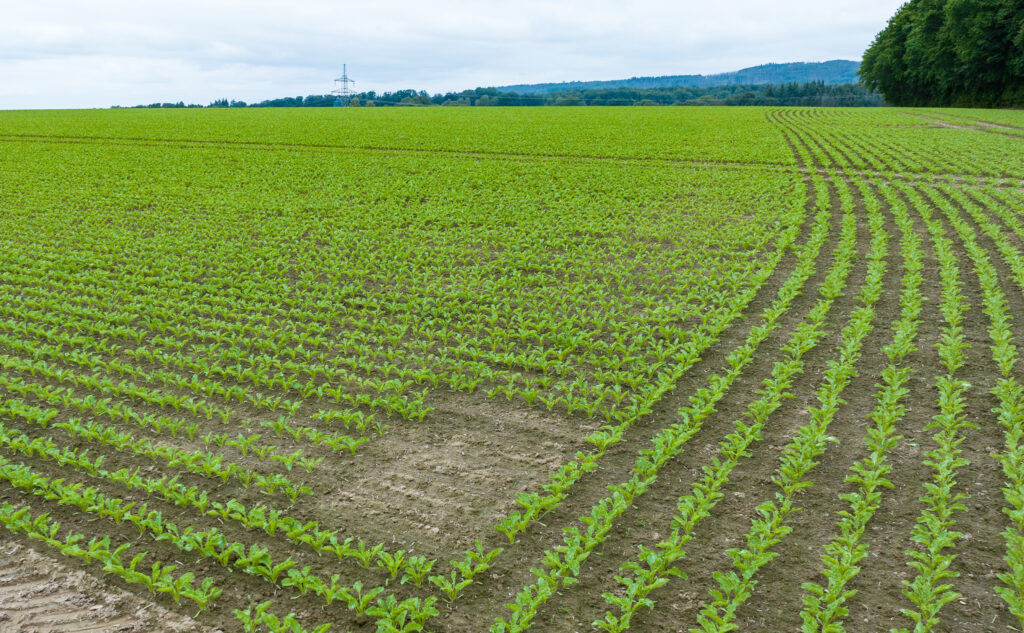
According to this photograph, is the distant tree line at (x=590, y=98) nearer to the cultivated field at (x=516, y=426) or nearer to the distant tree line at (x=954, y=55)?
the distant tree line at (x=954, y=55)

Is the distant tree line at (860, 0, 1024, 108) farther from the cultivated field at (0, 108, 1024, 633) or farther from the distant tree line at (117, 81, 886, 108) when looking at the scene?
the cultivated field at (0, 108, 1024, 633)

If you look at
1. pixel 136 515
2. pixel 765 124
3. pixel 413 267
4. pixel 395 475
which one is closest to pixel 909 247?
pixel 413 267

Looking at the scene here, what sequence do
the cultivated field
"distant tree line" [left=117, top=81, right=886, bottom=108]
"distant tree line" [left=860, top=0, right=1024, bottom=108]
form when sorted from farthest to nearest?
"distant tree line" [left=117, top=81, right=886, bottom=108] → "distant tree line" [left=860, top=0, right=1024, bottom=108] → the cultivated field

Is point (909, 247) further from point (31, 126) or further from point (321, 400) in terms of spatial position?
point (31, 126)

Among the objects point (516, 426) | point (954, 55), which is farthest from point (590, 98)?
point (516, 426)

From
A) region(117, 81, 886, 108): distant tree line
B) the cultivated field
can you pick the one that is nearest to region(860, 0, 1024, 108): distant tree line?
region(117, 81, 886, 108): distant tree line

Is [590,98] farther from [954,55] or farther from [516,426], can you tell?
[516,426]

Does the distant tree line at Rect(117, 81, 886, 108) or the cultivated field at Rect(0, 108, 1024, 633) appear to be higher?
the distant tree line at Rect(117, 81, 886, 108)
